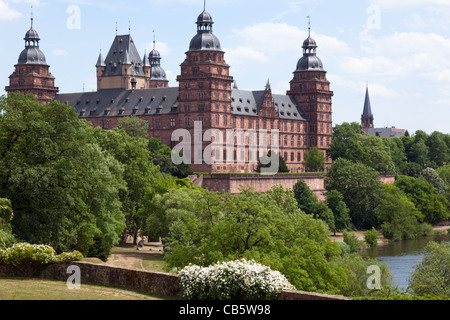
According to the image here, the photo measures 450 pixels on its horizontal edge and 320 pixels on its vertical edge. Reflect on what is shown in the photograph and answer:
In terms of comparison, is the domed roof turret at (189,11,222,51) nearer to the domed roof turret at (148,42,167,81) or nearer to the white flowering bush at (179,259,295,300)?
the domed roof turret at (148,42,167,81)

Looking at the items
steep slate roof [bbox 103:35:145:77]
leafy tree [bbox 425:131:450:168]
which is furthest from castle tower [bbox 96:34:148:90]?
leafy tree [bbox 425:131:450:168]

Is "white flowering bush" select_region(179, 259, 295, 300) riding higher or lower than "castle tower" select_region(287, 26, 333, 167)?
lower

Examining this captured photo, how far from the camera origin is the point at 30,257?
3059 centimetres

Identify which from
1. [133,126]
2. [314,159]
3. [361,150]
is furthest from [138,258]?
[361,150]

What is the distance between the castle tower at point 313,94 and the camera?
140 m

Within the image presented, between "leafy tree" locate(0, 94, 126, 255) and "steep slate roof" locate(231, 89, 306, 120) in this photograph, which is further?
"steep slate roof" locate(231, 89, 306, 120)

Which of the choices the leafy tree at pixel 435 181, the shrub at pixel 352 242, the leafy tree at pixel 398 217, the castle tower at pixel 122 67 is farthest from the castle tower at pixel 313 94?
the shrub at pixel 352 242

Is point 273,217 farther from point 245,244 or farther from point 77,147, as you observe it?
point 77,147

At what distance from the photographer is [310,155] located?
133375 mm

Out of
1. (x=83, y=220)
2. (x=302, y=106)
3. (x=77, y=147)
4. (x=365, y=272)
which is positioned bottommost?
(x=365, y=272)

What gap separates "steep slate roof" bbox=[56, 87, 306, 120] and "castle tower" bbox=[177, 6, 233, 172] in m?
5.82

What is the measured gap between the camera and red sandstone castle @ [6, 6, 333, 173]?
378ft
